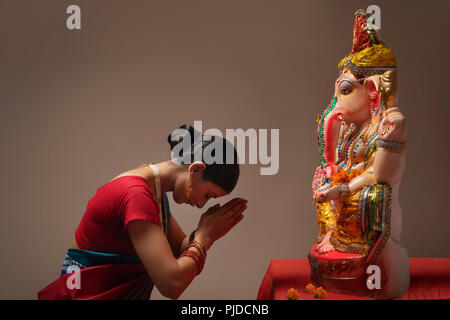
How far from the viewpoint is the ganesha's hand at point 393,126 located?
6.15 ft

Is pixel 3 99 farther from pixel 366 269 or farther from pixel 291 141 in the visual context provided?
pixel 366 269

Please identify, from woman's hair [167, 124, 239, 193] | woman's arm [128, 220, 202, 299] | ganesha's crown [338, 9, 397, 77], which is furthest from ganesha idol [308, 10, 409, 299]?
woman's arm [128, 220, 202, 299]

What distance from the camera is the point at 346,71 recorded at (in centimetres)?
216

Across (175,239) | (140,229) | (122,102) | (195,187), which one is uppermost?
(122,102)

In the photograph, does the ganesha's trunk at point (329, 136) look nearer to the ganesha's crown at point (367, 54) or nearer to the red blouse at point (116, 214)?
the ganesha's crown at point (367, 54)

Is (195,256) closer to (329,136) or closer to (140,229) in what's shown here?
(140,229)

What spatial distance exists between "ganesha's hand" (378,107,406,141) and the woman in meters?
0.68

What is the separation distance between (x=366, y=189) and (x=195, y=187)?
77 centimetres

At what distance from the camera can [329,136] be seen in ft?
7.29

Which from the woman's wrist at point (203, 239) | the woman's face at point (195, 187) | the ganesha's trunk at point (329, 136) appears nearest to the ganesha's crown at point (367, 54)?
the ganesha's trunk at point (329, 136)

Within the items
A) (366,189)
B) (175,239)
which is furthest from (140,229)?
(366,189)

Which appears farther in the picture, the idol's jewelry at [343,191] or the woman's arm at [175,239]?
the idol's jewelry at [343,191]

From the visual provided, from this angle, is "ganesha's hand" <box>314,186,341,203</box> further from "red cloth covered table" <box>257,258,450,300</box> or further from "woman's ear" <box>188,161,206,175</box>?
"woman's ear" <box>188,161,206,175</box>
